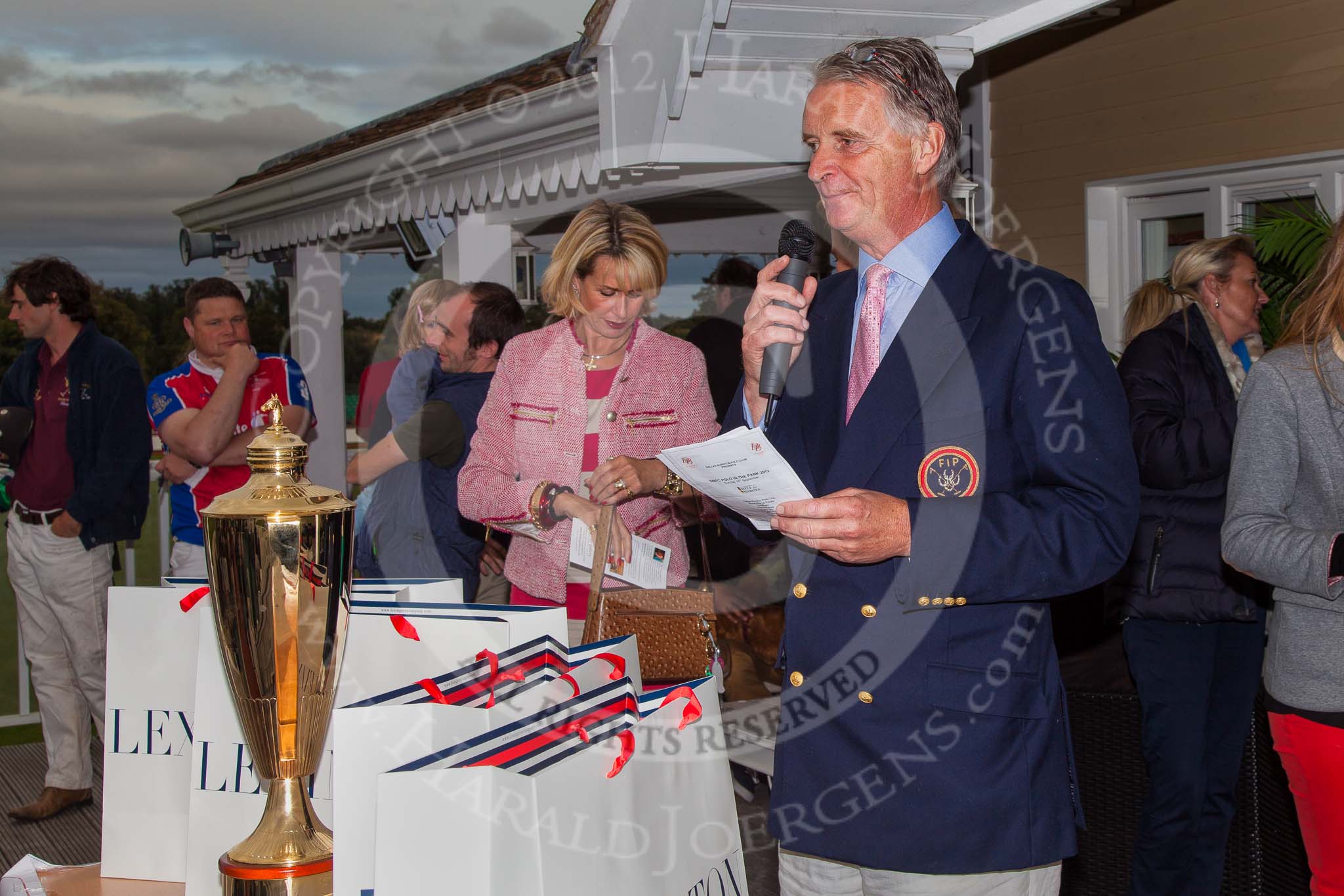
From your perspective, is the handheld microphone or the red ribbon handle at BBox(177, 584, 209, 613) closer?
the handheld microphone

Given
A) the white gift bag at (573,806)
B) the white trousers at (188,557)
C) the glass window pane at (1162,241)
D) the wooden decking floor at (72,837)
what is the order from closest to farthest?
the white gift bag at (573,806)
the wooden decking floor at (72,837)
the white trousers at (188,557)
the glass window pane at (1162,241)

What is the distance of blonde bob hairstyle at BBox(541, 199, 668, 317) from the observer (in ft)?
9.45

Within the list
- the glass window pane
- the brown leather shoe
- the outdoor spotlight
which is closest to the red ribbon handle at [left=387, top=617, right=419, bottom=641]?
the brown leather shoe

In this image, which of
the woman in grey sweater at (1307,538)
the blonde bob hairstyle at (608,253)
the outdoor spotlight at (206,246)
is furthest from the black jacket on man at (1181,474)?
the outdoor spotlight at (206,246)

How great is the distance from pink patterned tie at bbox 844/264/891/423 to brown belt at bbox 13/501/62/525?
3.92 m

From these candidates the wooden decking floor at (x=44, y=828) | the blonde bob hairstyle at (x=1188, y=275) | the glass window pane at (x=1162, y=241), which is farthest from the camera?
the glass window pane at (x=1162, y=241)

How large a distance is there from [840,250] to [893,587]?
160 cm

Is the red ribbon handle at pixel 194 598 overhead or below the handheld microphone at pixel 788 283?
below

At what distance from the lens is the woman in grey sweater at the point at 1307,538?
6.44 ft

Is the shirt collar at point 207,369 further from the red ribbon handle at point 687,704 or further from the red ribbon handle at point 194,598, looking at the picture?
the red ribbon handle at point 687,704

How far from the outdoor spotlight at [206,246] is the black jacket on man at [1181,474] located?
8.82m

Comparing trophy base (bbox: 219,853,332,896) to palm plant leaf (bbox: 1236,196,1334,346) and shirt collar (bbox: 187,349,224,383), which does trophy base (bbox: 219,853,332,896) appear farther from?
palm plant leaf (bbox: 1236,196,1334,346)

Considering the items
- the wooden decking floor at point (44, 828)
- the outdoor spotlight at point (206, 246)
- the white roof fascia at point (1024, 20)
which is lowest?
the wooden decking floor at point (44, 828)

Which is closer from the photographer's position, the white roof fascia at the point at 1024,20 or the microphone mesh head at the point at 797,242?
the microphone mesh head at the point at 797,242
